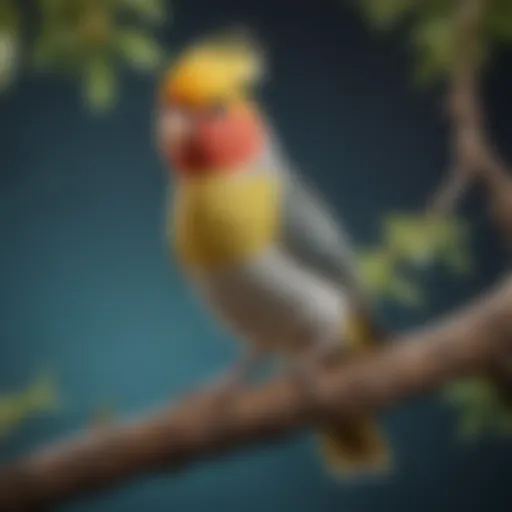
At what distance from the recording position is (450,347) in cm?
123

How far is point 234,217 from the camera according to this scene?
1227mm

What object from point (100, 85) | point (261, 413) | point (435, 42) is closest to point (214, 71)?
point (100, 85)

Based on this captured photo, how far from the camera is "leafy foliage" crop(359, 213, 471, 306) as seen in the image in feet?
4.14

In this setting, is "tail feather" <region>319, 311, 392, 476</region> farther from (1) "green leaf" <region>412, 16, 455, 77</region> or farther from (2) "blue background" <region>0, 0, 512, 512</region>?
(1) "green leaf" <region>412, 16, 455, 77</region>

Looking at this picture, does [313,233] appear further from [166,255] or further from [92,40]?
→ [92,40]

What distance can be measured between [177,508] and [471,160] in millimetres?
518

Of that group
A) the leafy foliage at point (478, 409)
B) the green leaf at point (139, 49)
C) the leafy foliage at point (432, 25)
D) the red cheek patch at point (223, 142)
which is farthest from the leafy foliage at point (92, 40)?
the leafy foliage at point (478, 409)

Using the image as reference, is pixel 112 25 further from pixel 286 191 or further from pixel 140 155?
pixel 286 191

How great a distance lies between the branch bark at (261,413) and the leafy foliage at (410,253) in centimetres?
5

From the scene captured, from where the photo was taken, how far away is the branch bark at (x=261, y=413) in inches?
48.4

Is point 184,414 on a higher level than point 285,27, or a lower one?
lower

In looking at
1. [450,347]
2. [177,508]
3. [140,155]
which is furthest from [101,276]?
[450,347]

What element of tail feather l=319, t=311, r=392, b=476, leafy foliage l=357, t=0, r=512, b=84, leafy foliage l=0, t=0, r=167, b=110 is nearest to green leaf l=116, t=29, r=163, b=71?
leafy foliage l=0, t=0, r=167, b=110

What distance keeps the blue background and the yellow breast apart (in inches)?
2.6
